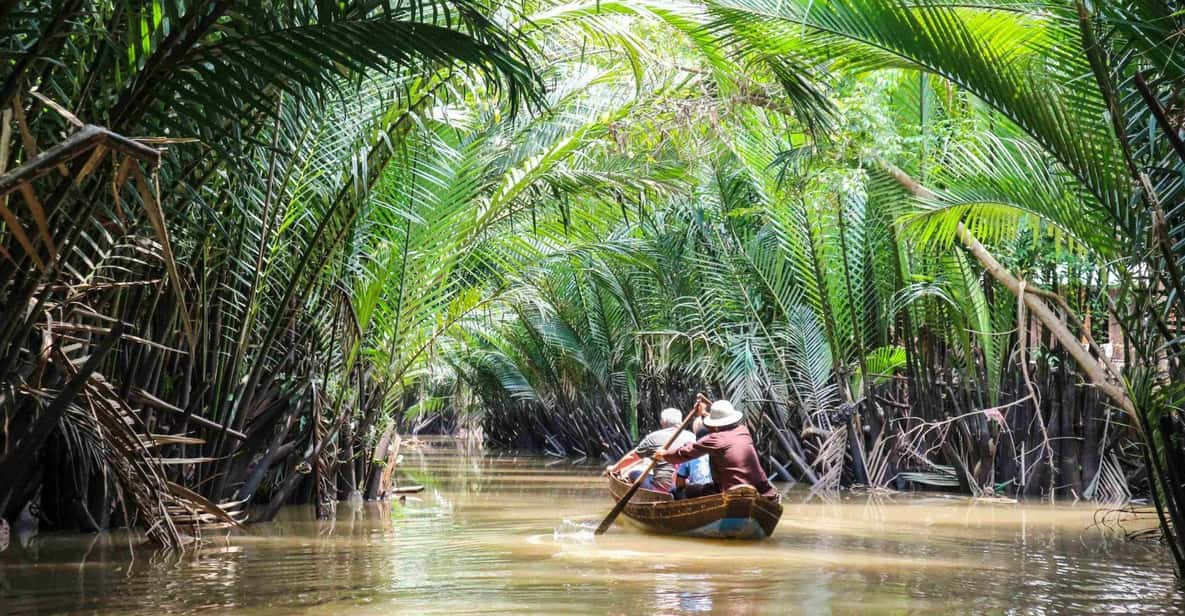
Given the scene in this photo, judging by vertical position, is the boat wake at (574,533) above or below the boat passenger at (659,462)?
below

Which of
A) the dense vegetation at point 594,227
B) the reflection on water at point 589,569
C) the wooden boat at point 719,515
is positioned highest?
the dense vegetation at point 594,227

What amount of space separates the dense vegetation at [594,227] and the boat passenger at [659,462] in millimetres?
2432

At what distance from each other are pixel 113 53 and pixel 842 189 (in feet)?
30.5

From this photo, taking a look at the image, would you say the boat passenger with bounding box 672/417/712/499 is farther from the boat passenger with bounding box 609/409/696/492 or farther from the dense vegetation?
the dense vegetation

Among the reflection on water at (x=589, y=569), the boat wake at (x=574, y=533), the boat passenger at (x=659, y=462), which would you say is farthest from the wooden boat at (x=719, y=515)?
the boat passenger at (x=659, y=462)

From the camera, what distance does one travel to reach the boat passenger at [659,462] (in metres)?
12.6

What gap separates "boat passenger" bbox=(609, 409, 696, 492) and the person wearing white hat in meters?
1.38

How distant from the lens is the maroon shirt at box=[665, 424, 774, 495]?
34.7 ft

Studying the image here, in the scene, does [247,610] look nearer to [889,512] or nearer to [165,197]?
[165,197]

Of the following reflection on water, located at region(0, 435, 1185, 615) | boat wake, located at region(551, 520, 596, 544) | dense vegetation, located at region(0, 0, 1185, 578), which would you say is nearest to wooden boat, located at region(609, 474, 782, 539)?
reflection on water, located at region(0, 435, 1185, 615)

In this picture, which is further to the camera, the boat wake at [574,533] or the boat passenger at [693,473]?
the boat passenger at [693,473]

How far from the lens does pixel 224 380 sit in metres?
9.38

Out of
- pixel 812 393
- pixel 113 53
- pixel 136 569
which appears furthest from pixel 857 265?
pixel 113 53

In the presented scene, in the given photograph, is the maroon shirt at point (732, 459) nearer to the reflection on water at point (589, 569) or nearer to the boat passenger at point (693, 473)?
the reflection on water at point (589, 569)
